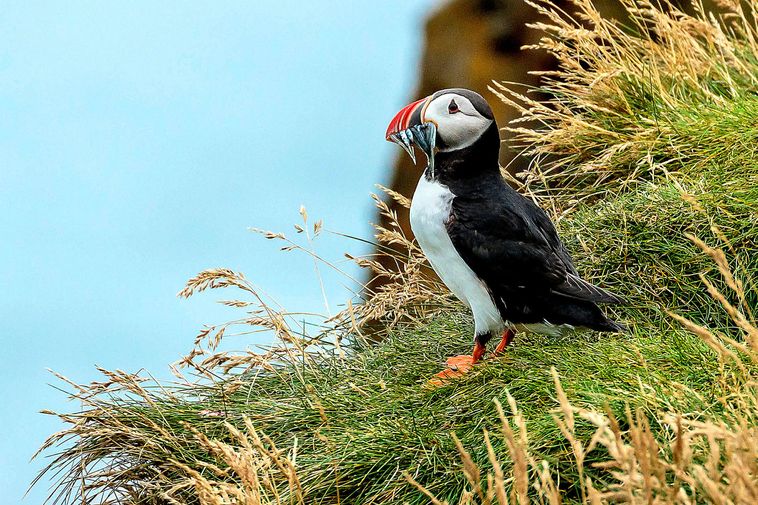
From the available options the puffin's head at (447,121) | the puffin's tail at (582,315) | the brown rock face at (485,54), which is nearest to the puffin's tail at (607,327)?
the puffin's tail at (582,315)

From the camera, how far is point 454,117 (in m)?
4.30

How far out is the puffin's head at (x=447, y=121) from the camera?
4.30 metres

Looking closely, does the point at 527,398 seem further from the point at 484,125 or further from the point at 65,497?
the point at 65,497

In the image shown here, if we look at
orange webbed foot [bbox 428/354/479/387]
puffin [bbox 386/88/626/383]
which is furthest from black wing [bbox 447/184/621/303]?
orange webbed foot [bbox 428/354/479/387]

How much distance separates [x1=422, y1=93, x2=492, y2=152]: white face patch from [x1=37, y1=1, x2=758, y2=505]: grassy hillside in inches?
40.0

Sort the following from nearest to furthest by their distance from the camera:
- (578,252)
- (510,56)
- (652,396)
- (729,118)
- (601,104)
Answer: (652,396), (578,252), (729,118), (601,104), (510,56)

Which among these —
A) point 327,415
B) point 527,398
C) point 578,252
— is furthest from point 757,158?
point 327,415

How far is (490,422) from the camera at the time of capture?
3.59 meters

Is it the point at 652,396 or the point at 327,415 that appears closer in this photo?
the point at 652,396

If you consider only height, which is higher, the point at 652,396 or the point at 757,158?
the point at 757,158

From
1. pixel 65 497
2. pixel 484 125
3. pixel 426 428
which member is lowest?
pixel 426 428

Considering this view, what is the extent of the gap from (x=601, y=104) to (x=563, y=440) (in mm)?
3811

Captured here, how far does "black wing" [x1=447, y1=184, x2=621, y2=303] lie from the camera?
4.16m

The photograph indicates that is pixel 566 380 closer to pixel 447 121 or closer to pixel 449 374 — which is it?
pixel 449 374
